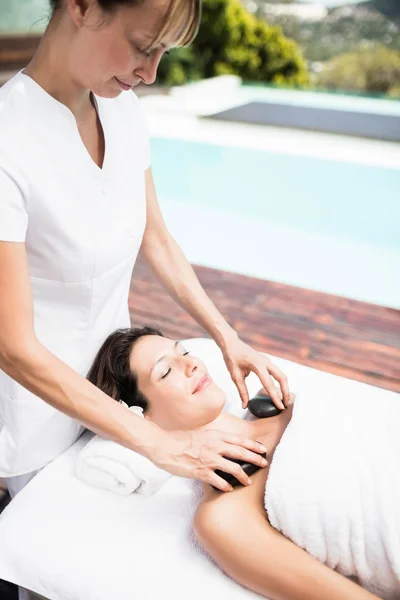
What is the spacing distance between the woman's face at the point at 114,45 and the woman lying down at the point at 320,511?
0.64 meters

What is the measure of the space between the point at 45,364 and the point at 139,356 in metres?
0.48

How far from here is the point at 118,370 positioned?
1.50 meters

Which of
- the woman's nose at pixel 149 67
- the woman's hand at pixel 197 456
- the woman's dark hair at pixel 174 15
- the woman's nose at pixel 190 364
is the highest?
the woman's dark hair at pixel 174 15

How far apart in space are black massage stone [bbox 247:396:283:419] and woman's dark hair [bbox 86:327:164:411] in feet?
0.89

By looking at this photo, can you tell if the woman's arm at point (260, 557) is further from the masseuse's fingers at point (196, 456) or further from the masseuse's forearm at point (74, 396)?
the masseuse's forearm at point (74, 396)

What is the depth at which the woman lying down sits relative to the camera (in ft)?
3.79

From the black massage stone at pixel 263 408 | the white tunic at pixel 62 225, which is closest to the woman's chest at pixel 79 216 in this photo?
the white tunic at pixel 62 225

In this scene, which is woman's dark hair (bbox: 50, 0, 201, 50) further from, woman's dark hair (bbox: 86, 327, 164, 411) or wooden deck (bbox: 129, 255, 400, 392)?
wooden deck (bbox: 129, 255, 400, 392)

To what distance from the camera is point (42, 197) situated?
43.5 inches

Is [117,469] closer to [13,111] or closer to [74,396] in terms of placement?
[74,396]

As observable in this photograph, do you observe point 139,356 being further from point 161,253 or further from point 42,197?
point 42,197

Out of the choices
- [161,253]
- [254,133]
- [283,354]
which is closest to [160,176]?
[254,133]

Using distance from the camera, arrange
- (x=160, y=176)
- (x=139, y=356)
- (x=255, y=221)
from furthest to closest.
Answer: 1. (x=160, y=176)
2. (x=255, y=221)
3. (x=139, y=356)

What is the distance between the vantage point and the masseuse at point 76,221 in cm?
103
